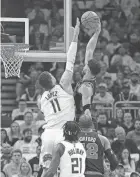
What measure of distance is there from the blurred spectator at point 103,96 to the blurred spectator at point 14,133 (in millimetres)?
2282

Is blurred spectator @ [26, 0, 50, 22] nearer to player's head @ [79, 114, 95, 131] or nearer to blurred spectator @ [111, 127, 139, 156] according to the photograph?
blurred spectator @ [111, 127, 139, 156]

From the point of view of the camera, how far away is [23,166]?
13.9m

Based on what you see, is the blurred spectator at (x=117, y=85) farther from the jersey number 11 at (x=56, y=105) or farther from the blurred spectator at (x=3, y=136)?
the jersey number 11 at (x=56, y=105)

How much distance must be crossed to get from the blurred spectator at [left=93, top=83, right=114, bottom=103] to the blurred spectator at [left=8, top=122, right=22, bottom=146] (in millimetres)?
2282

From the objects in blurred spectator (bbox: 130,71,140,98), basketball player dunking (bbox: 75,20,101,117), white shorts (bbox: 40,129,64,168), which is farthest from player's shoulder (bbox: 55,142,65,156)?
blurred spectator (bbox: 130,71,140,98)

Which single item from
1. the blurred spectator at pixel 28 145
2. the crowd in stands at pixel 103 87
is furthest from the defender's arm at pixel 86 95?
the blurred spectator at pixel 28 145

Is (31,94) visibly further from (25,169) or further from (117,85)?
(25,169)

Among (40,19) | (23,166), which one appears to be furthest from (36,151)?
(40,19)

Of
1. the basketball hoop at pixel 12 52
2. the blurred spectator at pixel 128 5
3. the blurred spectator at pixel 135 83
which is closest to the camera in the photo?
the basketball hoop at pixel 12 52

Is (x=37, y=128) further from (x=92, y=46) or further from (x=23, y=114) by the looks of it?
(x=92, y=46)

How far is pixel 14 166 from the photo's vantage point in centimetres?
1442

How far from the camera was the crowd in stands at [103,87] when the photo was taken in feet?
47.2

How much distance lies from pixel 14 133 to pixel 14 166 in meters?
1.31

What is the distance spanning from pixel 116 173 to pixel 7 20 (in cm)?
395
